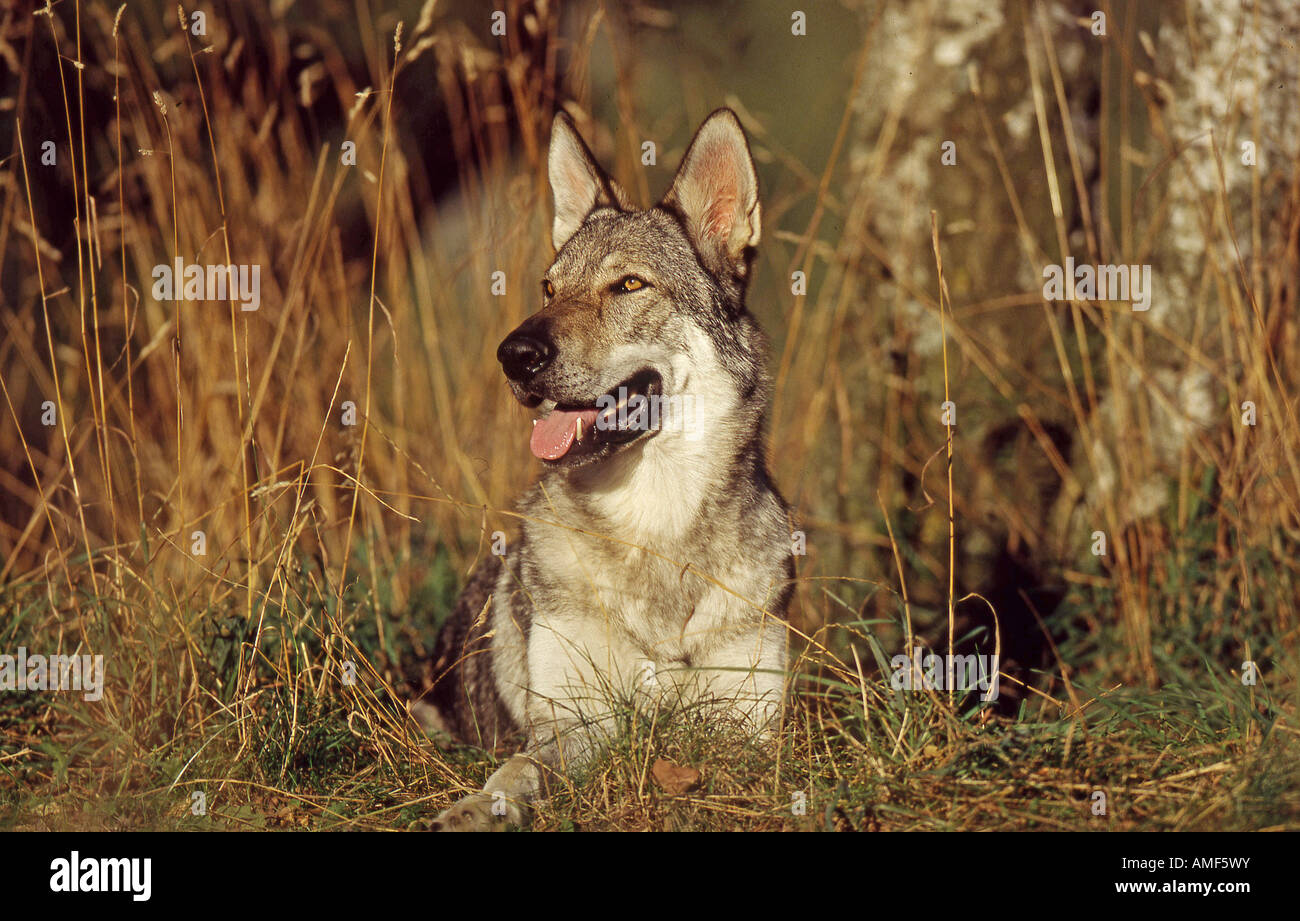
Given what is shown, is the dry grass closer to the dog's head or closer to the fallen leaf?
the fallen leaf

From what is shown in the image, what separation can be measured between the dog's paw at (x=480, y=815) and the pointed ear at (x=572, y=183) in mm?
2362

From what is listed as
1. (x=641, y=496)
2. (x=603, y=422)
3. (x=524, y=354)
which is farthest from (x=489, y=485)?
(x=524, y=354)

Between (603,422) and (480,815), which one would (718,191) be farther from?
(480,815)

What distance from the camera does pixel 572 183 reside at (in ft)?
14.6

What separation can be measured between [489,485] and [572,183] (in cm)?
196

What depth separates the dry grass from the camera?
328 cm

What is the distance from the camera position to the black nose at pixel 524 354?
3.49 metres

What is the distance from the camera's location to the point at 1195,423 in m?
5.15

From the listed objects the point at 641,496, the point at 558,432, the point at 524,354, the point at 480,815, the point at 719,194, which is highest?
the point at 719,194

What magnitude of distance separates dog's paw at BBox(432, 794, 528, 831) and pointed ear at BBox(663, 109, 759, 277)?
2.18 metres

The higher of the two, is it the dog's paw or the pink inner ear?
the pink inner ear

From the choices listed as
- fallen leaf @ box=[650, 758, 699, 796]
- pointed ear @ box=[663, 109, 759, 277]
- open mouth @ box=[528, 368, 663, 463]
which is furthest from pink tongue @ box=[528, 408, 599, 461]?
fallen leaf @ box=[650, 758, 699, 796]
